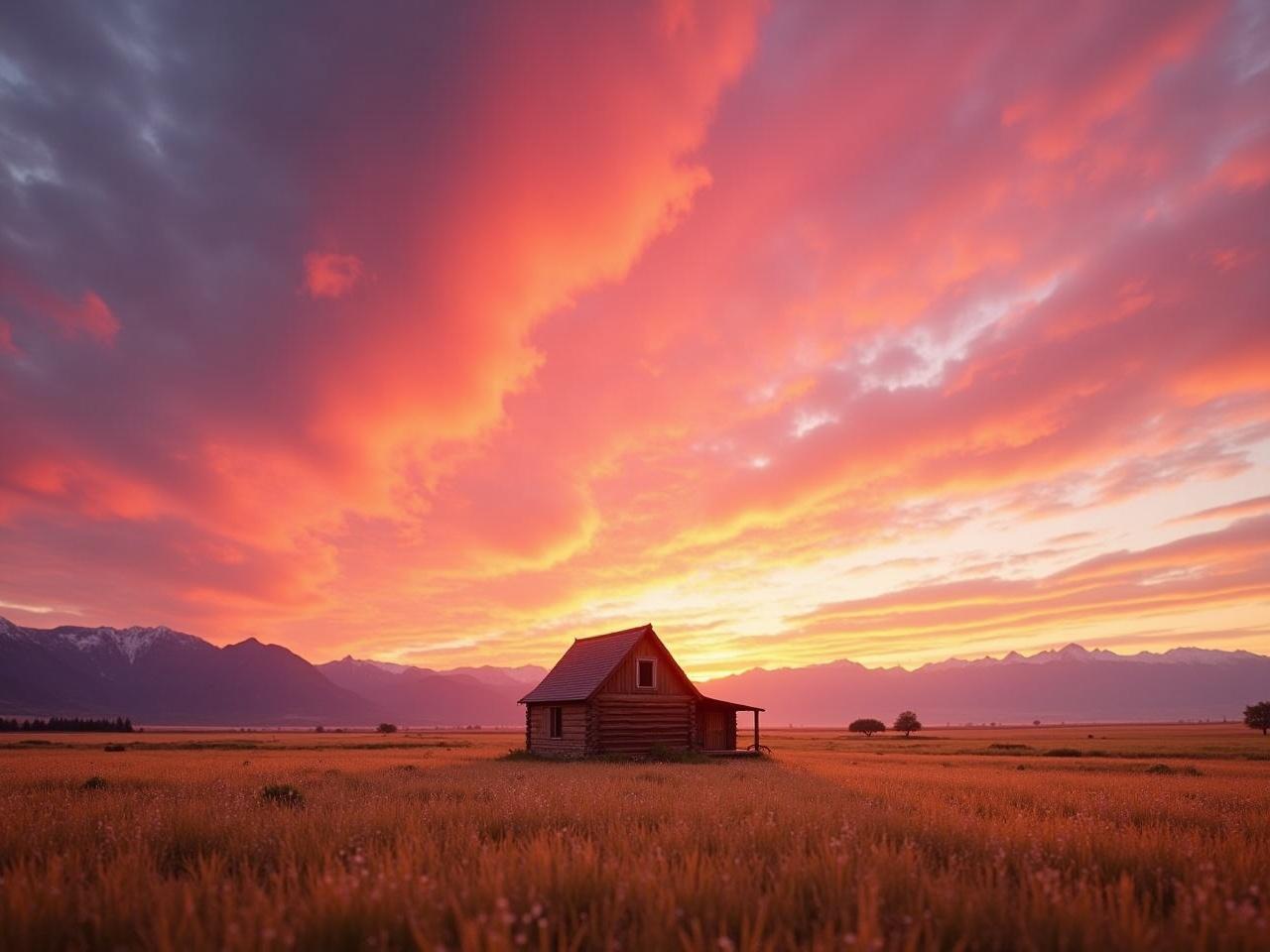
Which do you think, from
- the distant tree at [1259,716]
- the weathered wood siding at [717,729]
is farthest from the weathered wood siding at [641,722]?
the distant tree at [1259,716]

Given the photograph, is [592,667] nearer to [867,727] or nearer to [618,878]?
[618,878]

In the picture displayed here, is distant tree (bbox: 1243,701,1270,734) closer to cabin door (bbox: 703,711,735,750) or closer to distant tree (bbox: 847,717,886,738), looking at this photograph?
distant tree (bbox: 847,717,886,738)

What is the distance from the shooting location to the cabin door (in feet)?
139

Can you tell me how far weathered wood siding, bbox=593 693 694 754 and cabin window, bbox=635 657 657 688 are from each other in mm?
592

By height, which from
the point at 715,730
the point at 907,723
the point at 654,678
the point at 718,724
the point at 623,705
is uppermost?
the point at 654,678

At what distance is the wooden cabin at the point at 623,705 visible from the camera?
1412 inches

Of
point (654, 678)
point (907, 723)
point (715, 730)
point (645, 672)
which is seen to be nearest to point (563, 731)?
point (645, 672)

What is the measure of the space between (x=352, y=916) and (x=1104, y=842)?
7.30m

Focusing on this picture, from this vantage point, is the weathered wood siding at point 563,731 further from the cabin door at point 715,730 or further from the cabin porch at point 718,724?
the cabin door at point 715,730

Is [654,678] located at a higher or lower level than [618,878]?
lower

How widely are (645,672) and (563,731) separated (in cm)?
580

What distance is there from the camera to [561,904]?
14.9 feet

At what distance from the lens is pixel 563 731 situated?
3856 centimetres

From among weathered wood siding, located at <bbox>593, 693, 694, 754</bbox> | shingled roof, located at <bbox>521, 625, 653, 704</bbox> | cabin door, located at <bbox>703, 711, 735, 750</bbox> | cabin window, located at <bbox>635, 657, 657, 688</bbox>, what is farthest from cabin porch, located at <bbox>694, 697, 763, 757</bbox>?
shingled roof, located at <bbox>521, 625, 653, 704</bbox>
